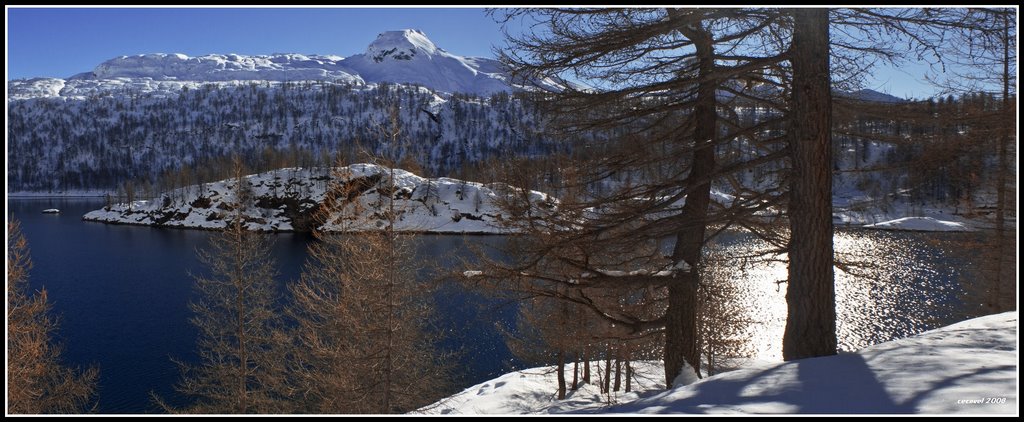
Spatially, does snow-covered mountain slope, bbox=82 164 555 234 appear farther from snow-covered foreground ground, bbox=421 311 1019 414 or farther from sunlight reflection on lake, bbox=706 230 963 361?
snow-covered foreground ground, bbox=421 311 1019 414

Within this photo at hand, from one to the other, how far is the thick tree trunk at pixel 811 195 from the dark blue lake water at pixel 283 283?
23.4ft

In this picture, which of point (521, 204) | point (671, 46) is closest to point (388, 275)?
point (521, 204)

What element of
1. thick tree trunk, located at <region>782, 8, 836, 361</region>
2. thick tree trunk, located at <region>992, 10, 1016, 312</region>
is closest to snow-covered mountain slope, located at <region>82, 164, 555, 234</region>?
thick tree trunk, located at <region>992, 10, 1016, 312</region>

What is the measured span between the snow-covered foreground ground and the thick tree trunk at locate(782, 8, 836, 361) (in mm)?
559

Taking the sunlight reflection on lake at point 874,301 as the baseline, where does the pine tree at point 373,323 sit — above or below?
above

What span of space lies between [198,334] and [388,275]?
17.9 metres

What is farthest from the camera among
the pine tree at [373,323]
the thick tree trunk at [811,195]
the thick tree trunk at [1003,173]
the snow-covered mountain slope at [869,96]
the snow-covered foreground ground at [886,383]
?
the pine tree at [373,323]

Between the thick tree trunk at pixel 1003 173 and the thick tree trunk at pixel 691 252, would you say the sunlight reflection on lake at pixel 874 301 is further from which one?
the thick tree trunk at pixel 691 252

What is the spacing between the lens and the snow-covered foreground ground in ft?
12.5

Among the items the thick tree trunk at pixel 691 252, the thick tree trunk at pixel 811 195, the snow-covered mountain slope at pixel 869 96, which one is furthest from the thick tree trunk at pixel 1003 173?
the thick tree trunk at pixel 691 252

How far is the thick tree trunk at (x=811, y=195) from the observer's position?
554cm

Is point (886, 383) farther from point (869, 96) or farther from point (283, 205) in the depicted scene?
point (283, 205)

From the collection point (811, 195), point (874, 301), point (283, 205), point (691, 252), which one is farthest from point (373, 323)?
point (283, 205)

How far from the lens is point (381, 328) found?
1238cm
